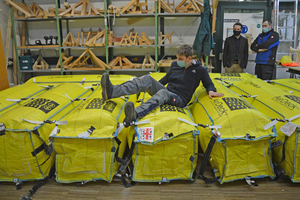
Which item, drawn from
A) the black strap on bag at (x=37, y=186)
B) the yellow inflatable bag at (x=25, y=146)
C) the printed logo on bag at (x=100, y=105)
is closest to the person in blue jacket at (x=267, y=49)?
the printed logo on bag at (x=100, y=105)

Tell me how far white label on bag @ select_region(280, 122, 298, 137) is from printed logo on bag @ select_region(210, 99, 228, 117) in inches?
20.3

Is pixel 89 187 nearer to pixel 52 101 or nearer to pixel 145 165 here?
pixel 145 165

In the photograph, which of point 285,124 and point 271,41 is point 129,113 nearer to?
point 285,124

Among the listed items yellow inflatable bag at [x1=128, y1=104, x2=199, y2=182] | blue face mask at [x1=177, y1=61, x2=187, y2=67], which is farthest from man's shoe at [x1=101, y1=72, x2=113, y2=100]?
blue face mask at [x1=177, y1=61, x2=187, y2=67]

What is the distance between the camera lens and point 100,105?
238cm

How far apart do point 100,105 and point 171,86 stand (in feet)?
3.13

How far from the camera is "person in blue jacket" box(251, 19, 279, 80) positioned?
4.34 meters

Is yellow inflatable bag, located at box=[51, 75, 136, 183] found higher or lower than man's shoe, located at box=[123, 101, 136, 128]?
lower

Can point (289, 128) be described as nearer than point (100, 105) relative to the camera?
Yes

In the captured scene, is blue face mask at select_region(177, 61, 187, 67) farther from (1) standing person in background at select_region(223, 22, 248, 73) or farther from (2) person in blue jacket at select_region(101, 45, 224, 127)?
(1) standing person in background at select_region(223, 22, 248, 73)

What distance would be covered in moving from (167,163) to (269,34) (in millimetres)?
3586

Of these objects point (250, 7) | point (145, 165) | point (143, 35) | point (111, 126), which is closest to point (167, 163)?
point (145, 165)

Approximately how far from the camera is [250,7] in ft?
18.1

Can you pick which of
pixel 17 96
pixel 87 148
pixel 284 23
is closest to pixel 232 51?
pixel 284 23
